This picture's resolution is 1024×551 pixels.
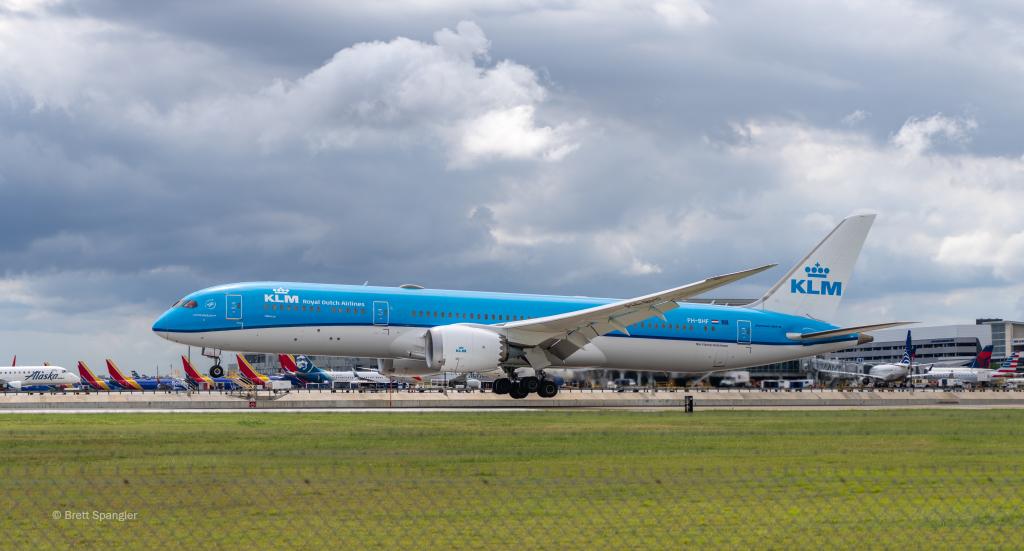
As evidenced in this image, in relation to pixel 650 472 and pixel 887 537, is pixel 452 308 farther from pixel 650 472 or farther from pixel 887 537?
pixel 887 537

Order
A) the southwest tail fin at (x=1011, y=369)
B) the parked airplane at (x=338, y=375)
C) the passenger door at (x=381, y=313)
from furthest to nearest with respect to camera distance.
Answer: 1. the southwest tail fin at (x=1011, y=369)
2. the parked airplane at (x=338, y=375)
3. the passenger door at (x=381, y=313)

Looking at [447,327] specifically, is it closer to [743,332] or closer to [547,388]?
[547,388]

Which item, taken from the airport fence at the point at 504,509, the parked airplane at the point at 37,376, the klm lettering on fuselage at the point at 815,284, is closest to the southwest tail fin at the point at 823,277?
the klm lettering on fuselage at the point at 815,284

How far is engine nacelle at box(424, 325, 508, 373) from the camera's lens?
43906 millimetres

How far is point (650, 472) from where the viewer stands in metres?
19.1

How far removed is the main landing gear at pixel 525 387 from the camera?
4775 cm

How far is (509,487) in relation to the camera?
55.3 feet

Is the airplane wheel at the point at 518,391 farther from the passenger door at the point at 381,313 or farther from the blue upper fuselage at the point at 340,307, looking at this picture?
the passenger door at the point at 381,313

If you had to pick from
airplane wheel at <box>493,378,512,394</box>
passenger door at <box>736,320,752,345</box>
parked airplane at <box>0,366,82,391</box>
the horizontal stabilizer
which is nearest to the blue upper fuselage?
airplane wheel at <box>493,378,512,394</box>

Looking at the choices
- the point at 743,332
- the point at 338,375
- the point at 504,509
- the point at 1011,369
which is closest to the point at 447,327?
the point at 743,332

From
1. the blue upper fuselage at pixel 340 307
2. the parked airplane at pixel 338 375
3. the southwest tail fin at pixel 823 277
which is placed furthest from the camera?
the parked airplane at pixel 338 375

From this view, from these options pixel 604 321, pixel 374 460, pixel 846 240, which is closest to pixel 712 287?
pixel 604 321

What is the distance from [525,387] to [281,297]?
36.5 ft

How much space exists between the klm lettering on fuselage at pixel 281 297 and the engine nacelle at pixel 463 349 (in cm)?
572
